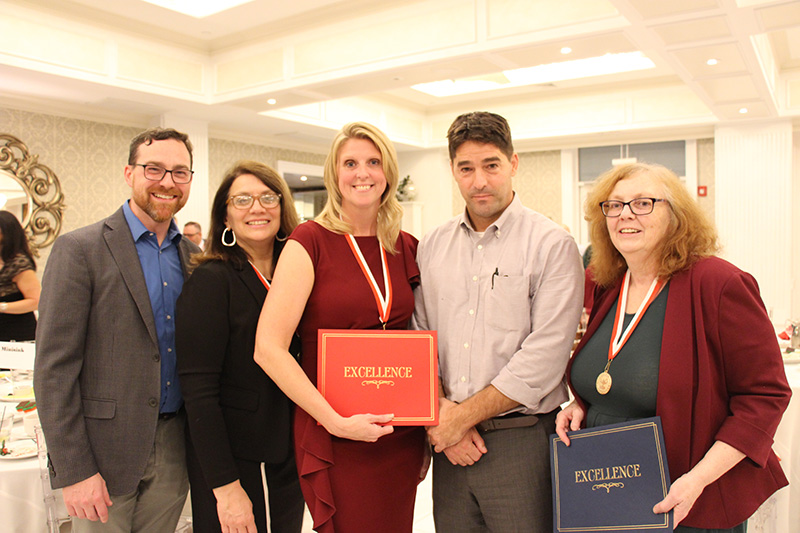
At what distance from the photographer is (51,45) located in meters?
5.41

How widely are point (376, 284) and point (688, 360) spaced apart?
861mm

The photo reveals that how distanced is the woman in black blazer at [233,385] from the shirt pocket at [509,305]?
0.68 m

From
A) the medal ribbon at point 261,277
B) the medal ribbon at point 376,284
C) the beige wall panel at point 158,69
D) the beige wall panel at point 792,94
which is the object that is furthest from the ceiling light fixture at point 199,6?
the beige wall panel at point 792,94

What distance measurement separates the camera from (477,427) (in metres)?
1.77

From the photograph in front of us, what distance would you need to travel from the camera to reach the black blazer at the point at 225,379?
168 cm

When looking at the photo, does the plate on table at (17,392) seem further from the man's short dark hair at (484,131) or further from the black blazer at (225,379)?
the man's short dark hair at (484,131)

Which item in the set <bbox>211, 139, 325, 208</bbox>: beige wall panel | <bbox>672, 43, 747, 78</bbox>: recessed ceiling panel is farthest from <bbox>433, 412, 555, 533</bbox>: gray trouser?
<bbox>211, 139, 325, 208</bbox>: beige wall panel

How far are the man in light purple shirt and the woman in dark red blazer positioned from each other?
0.43 ft

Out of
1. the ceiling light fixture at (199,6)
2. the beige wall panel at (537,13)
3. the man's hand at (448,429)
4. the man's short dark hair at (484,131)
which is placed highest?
the ceiling light fixture at (199,6)

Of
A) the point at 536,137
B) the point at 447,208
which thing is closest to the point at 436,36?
the point at 536,137

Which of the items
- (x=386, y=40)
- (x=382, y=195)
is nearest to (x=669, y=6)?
(x=386, y=40)

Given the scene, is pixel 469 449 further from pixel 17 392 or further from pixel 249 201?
pixel 17 392

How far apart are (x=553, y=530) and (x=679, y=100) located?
26.6 feet

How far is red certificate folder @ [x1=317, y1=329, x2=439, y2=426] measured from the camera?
1.63 metres
